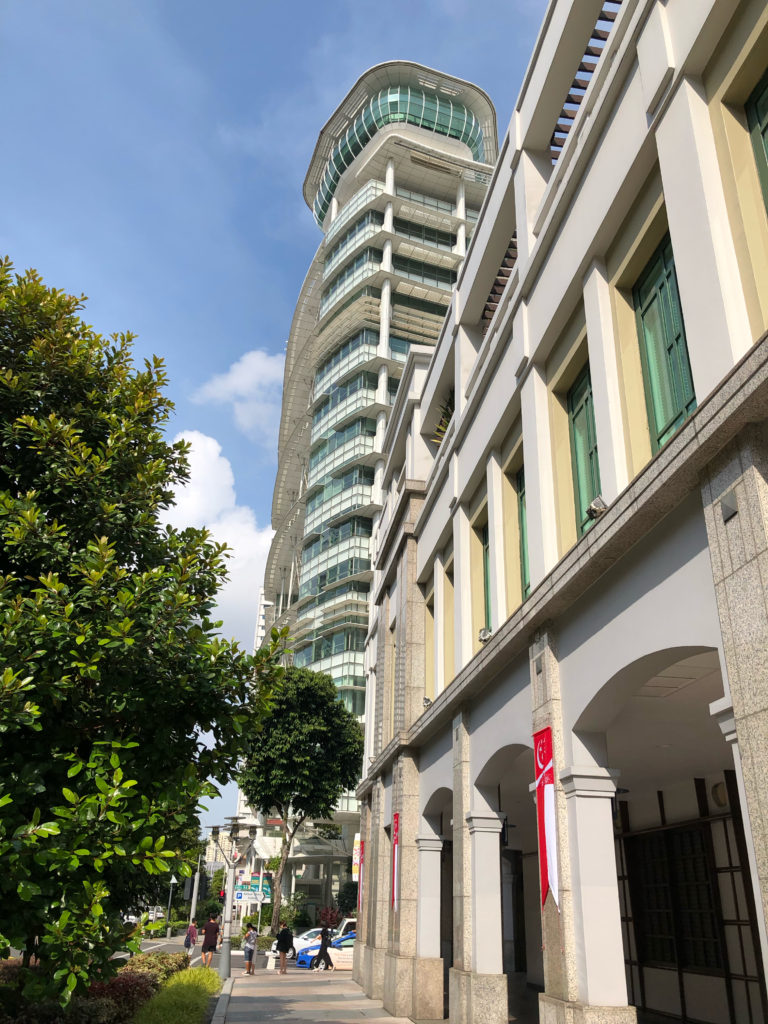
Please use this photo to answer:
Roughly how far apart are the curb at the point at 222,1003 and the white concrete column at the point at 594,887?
9.31m

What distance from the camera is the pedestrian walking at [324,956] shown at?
26922mm

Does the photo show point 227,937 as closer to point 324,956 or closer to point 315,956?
point 324,956

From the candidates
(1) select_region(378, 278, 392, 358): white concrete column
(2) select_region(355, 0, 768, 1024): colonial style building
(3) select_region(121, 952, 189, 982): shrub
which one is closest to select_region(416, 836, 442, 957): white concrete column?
(2) select_region(355, 0, 768, 1024): colonial style building

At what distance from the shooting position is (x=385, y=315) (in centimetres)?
5891

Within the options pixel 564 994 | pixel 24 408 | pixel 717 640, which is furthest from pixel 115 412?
pixel 564 994

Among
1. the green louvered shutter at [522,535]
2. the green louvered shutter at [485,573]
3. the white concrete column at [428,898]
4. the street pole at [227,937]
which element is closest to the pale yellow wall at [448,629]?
the green louvered shutter at [485,573]

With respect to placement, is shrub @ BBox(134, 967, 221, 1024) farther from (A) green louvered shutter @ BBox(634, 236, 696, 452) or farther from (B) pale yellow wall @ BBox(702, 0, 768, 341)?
(B) pale yellow wall @ BBox(702, 0, 768, 341)

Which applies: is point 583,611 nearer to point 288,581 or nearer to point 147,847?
point 147,847

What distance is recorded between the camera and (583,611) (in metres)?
8.97

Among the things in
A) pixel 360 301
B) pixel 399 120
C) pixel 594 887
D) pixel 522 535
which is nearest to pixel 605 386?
pixel 522 535

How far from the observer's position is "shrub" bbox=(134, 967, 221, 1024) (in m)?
11.8

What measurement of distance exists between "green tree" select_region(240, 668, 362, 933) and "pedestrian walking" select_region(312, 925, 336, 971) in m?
10.6

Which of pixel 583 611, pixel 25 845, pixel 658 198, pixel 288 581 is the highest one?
pixel 288 581

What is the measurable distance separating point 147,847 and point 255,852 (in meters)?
57.2
